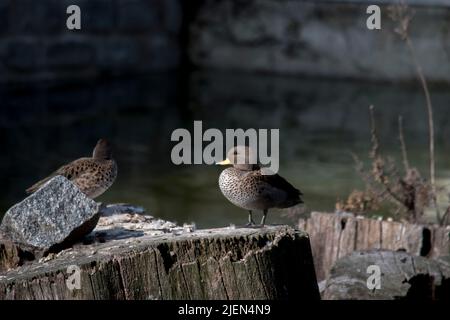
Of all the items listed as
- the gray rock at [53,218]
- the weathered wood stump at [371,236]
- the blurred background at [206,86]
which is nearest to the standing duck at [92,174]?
the gray rock at [53,218]

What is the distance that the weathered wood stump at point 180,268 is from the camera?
127 inches

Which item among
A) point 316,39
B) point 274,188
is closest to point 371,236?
point 274,188

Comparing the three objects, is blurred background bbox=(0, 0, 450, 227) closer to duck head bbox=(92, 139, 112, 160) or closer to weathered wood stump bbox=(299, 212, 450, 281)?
weathered wood stump bbox=(299, 212, 450, 281)

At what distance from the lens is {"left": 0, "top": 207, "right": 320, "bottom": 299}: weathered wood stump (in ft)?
10.6

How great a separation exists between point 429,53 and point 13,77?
173 inches

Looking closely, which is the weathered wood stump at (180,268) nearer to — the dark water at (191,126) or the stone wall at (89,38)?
the dark water at (191,126)

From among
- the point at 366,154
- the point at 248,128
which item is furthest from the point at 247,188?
the point at 248,128

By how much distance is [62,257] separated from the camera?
343 centimetres

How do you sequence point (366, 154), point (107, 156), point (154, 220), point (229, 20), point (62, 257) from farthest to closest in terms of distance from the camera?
point (229, 20), point (366, 154), point (107, 156), point (154, 220), point (62, 257)

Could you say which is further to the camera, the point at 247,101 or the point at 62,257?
the point at 247,101

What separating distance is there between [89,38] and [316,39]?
2546 millimetres

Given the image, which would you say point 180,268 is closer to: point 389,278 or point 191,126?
point 389,278

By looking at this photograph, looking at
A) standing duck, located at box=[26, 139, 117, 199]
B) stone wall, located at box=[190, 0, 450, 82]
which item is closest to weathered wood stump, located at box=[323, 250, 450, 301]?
standing duck, located at box=[26, 139, 117, 199]

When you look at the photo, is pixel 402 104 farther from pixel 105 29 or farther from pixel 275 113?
pixel 105 29
